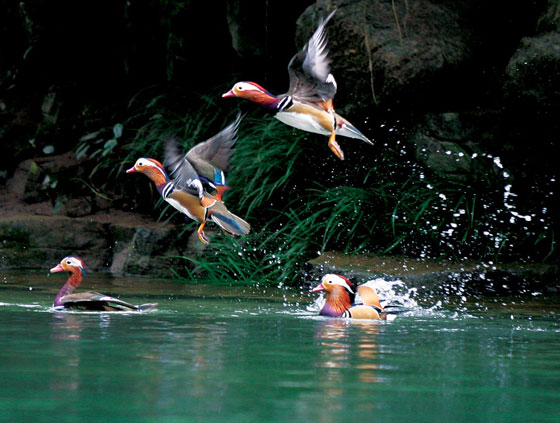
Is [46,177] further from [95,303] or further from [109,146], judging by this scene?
[95,303]

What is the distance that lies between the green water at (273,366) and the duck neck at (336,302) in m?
0.09

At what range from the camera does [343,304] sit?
503 cm

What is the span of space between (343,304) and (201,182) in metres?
1.00

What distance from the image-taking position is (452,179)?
7.38 meters

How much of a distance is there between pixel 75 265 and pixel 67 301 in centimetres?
53

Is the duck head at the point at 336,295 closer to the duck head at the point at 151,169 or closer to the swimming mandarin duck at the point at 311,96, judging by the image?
the swimming mandarin duck at the point at 311,96

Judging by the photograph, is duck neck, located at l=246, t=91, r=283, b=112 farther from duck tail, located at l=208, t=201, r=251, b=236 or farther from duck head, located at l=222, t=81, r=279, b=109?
duck tail, located at l=208, t=201, r=251, b=236

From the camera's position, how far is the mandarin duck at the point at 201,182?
189 inches

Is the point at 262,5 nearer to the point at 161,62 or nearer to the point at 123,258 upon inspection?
the point at 161,62

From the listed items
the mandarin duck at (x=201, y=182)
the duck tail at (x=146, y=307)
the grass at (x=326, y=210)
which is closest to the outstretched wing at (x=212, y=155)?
the mandarin duck at (x=201, y=182)

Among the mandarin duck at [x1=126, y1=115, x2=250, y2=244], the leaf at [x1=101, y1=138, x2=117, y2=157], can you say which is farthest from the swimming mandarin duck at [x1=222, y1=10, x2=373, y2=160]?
the leaf at [x1=101, y1=138, x2=117, y2=157]

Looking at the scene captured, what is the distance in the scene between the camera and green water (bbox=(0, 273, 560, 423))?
2.41 metres

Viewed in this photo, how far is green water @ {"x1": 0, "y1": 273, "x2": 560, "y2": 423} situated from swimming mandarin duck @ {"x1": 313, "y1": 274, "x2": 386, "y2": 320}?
0.11 m

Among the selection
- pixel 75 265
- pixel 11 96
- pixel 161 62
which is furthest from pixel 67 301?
pixel 11 96
